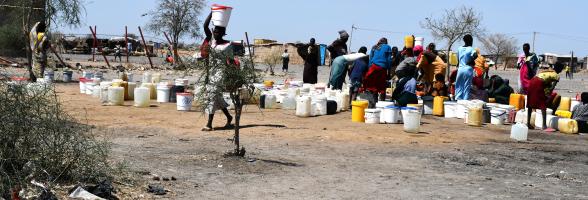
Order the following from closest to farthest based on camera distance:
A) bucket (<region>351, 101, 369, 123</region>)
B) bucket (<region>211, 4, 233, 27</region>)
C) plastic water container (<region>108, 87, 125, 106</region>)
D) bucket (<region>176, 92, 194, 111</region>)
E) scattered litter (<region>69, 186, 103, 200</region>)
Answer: scattered litter (<region>69, 186, 103, 200</region>)
bucket (<region>211, 4, 233, 27</region>)
bucket (<region>351, 101, 369, 123</region>)
bucket (<region>176, 92, 194, 111</region>)
plastic water container (<region>108, 87, 125, 106</region>)

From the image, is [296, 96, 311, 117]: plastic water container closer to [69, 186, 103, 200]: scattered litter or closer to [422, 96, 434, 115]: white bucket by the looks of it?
[422, 96, 434, 115]: white bucket

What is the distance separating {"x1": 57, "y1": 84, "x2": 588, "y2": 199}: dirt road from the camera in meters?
6.60

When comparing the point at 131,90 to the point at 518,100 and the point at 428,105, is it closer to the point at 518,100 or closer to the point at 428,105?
the point at 428,105

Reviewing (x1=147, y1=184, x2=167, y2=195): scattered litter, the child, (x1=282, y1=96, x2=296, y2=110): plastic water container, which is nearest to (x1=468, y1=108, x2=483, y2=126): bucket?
the child

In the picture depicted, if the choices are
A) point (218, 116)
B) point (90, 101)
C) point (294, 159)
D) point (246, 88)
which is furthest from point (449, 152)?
point (90, 101)

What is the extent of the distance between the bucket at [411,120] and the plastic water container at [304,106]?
219 centimetres

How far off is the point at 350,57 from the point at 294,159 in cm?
689

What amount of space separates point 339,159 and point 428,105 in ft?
20.0

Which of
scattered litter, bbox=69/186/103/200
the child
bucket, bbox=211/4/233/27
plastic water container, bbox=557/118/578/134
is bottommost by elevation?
scattered litter, bbox=69/186/103/200

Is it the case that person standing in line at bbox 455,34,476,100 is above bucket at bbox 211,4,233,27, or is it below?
below

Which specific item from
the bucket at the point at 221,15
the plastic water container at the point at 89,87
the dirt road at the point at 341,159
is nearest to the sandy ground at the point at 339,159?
the dirt road at the point at 341,159

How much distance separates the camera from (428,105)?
14.0m

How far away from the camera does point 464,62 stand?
14297 millimetres

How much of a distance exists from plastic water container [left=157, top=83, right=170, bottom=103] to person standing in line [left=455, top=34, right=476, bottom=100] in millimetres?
5892
